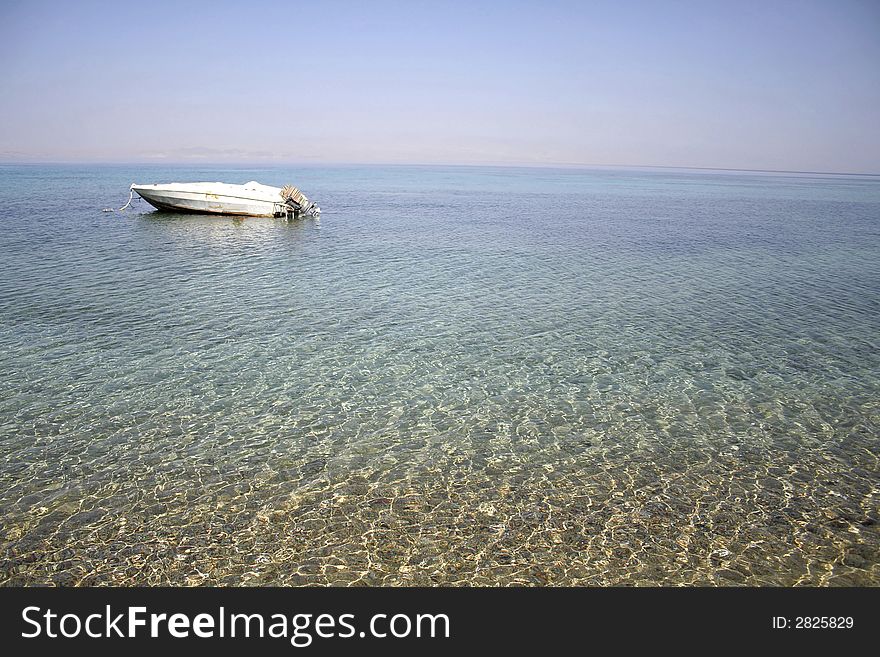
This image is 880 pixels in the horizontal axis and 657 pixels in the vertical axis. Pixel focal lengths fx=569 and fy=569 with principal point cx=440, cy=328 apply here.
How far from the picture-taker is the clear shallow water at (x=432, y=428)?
9492 mm

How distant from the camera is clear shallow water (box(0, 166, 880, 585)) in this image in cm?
949

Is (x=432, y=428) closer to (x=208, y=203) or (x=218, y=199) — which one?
(x=218, y=199)

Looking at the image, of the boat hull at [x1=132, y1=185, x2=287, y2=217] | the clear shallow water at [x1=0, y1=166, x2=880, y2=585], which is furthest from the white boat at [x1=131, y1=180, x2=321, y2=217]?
the clear shallow water at [x1=0, y1=166, x2=880, y2=585]

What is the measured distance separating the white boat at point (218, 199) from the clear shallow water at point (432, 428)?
19.9m

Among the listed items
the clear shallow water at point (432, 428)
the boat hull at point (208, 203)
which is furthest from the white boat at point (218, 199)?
the clear shallow water at point (432, 428)

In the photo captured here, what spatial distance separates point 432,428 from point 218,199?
42.1m

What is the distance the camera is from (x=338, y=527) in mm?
10125

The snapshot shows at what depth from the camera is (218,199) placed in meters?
48.9

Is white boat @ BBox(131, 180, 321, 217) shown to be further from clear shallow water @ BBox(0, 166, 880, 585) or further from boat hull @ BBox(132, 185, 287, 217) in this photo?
clear shallow water @ BBox(0, 166, 880, 585)

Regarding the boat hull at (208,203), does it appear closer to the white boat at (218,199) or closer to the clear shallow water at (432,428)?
the white boat at (218,199)

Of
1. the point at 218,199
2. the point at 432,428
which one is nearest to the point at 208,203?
the point at 218,199

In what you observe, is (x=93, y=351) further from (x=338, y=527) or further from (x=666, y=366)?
(x=666, y=366)

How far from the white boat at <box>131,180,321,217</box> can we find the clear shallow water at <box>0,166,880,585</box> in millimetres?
19946
